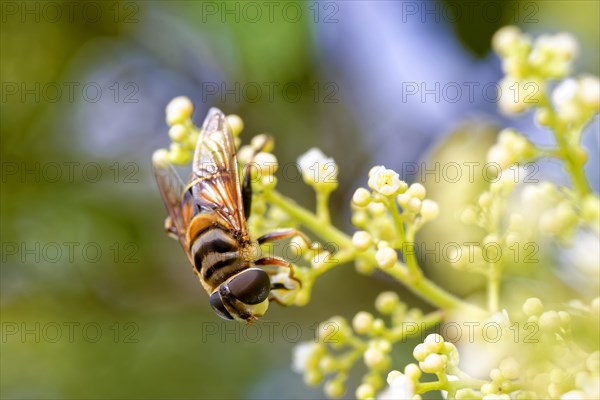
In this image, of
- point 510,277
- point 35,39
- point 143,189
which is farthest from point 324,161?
point 35,39

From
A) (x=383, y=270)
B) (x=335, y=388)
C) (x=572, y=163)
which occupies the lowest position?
(x=335, y=388)

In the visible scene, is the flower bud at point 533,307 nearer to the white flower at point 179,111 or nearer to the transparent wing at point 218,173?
the transparent wing at point 218,173

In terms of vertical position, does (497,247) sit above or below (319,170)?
below

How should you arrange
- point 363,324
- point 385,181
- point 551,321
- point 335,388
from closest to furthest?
point 551,321 < point 385,181 < point 363,324 < point 335,388

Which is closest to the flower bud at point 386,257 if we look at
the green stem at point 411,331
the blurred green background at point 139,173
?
the green stem at point 411,331

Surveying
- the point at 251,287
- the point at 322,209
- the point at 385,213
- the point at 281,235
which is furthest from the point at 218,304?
the point at 385,213

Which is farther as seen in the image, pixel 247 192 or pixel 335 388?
pixel 335 388

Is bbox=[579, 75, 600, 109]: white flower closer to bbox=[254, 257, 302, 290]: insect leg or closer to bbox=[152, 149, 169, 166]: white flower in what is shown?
bbox=[254, 257, 302, 290]: insect leg

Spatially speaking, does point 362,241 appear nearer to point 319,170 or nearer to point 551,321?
point 319,170
